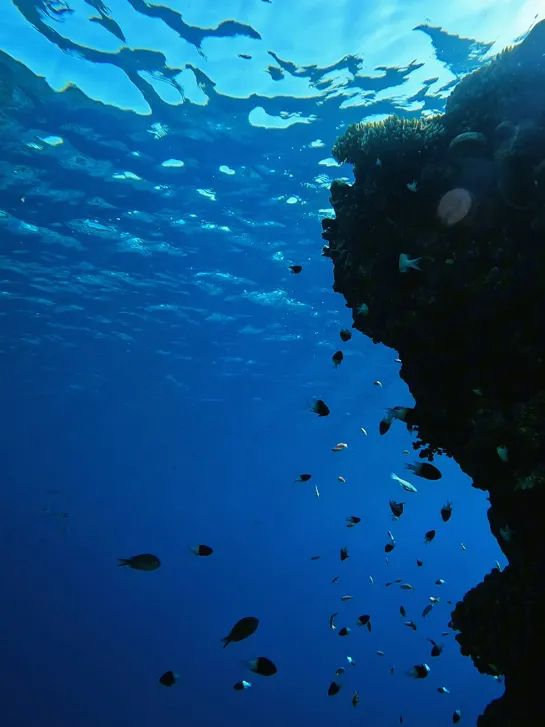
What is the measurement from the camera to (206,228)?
61.9 ft

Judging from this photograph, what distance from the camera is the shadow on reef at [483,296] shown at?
4988mm

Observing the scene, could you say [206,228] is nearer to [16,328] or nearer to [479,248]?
[479,248]

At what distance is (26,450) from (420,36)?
277 feet

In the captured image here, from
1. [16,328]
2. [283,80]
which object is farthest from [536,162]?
[16,328]

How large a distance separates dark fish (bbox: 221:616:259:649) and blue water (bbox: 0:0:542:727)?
45cm

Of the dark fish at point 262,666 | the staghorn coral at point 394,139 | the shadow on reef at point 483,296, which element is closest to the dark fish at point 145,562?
the dark fish at point 262,666

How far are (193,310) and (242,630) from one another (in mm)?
21785

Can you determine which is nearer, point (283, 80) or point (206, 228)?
point (283, 80)

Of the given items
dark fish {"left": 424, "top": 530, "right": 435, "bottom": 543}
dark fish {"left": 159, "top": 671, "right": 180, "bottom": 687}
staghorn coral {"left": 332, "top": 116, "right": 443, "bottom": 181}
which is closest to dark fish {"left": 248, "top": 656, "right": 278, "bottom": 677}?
dark fish {"left": 159, "top": 671, "right": 180, "bottom": 687}

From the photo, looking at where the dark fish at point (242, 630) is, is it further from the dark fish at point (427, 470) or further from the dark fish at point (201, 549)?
the dark fish at point (427, 470)

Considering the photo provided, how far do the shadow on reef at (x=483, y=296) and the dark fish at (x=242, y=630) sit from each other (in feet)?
9.02

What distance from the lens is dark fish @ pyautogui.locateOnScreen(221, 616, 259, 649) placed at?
5.08 m

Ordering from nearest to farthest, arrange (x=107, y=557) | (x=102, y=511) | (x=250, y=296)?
(x=250, y=296) → (x=107, y=557) → (x=102, y=511)

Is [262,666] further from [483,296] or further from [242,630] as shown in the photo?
[483,296]
